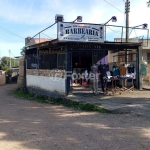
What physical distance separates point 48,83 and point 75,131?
319 inches

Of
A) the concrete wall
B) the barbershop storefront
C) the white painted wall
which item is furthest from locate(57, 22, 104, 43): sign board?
the concrete wall

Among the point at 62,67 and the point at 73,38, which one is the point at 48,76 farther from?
the point at 73,38

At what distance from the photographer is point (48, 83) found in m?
14.5

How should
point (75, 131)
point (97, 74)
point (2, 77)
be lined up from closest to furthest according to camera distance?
point (75, 131), point (97, 74), point (2, 77)

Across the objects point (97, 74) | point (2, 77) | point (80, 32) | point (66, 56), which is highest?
point (80, 32)

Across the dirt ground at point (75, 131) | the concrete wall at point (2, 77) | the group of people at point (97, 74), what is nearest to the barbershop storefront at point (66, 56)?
the group of people at point (97, 74)

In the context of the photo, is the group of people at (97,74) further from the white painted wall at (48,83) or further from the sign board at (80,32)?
the white painted wall at (48,83)

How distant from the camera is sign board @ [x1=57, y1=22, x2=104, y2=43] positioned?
1200 centimetres

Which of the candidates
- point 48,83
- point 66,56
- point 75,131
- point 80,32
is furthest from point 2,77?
point 75,131

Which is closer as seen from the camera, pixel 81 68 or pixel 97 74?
pixel 97 74

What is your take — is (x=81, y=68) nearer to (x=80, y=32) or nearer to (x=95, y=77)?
(x=95, y=77)

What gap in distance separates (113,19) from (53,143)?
9.61 meters

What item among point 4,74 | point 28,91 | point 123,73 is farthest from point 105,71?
point 4,74

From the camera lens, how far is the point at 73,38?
1216 centimetres
